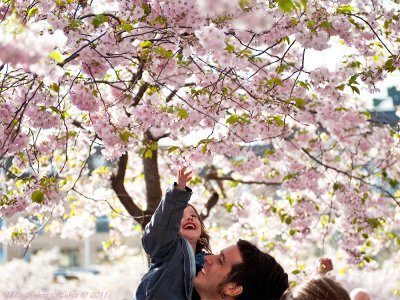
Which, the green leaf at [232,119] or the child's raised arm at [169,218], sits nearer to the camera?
the child's raised arm at [169,218]

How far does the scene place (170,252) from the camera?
3.86m

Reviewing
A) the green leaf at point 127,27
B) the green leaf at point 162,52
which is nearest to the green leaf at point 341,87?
the green leaf at point 162,52

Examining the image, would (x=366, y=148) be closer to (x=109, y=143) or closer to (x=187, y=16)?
(x=109, y=143)

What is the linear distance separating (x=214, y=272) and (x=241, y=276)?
0.40ft

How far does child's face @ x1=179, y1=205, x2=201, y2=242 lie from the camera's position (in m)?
4.09

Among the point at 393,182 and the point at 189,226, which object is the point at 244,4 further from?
the point at 393,182

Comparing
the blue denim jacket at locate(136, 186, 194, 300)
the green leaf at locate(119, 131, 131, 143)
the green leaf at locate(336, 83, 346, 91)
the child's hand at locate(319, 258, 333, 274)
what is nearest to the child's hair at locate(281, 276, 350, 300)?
the blue denim jacket at locate(136, 186, 194, 300)

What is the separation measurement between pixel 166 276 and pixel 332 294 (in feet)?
3.70

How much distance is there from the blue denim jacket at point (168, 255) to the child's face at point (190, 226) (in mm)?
229

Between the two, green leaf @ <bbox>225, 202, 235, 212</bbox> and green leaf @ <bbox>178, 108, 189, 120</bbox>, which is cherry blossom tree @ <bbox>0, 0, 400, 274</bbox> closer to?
green leaf @ <bbox>178, 108, 189, 120</bbox>

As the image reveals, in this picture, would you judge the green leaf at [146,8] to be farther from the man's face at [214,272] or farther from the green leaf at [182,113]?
the man's face at [214,272]

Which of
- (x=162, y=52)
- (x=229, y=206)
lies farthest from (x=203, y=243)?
(x=229, y=206)

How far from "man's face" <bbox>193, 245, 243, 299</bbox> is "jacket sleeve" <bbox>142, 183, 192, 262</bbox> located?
0.20 m

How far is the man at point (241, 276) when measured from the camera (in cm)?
363
